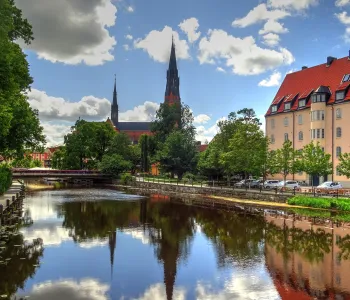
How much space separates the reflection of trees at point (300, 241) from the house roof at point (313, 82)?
32.4m

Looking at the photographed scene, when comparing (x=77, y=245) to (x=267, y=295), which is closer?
(x=267, y=295)

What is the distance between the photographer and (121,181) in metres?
79.9

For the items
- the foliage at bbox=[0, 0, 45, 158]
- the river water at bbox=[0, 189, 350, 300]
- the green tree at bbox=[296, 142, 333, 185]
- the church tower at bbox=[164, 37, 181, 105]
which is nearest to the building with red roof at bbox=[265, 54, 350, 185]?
the green tree at bbox=[296, 142, 333, 185]

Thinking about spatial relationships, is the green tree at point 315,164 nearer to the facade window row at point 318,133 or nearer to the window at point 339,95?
the facade window row at point 318,133

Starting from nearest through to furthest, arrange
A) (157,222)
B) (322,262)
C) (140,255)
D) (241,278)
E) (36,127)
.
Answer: (241,278) → (322,262) → (140,255) → (157,222) → (36,127)

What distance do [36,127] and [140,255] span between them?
22260mm

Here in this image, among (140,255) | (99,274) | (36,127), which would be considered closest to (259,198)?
(36,127)

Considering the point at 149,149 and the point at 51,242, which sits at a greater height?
the point at 149,149

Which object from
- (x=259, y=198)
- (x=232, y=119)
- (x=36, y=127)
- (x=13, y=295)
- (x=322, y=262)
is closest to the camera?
(x=13, y=295)

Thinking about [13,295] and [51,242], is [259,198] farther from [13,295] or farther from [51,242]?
[13,295]

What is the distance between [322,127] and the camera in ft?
182

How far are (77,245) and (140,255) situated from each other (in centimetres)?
403

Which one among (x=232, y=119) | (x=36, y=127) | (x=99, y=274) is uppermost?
(x=232, y=119)

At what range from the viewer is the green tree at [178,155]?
7131 centimetres
